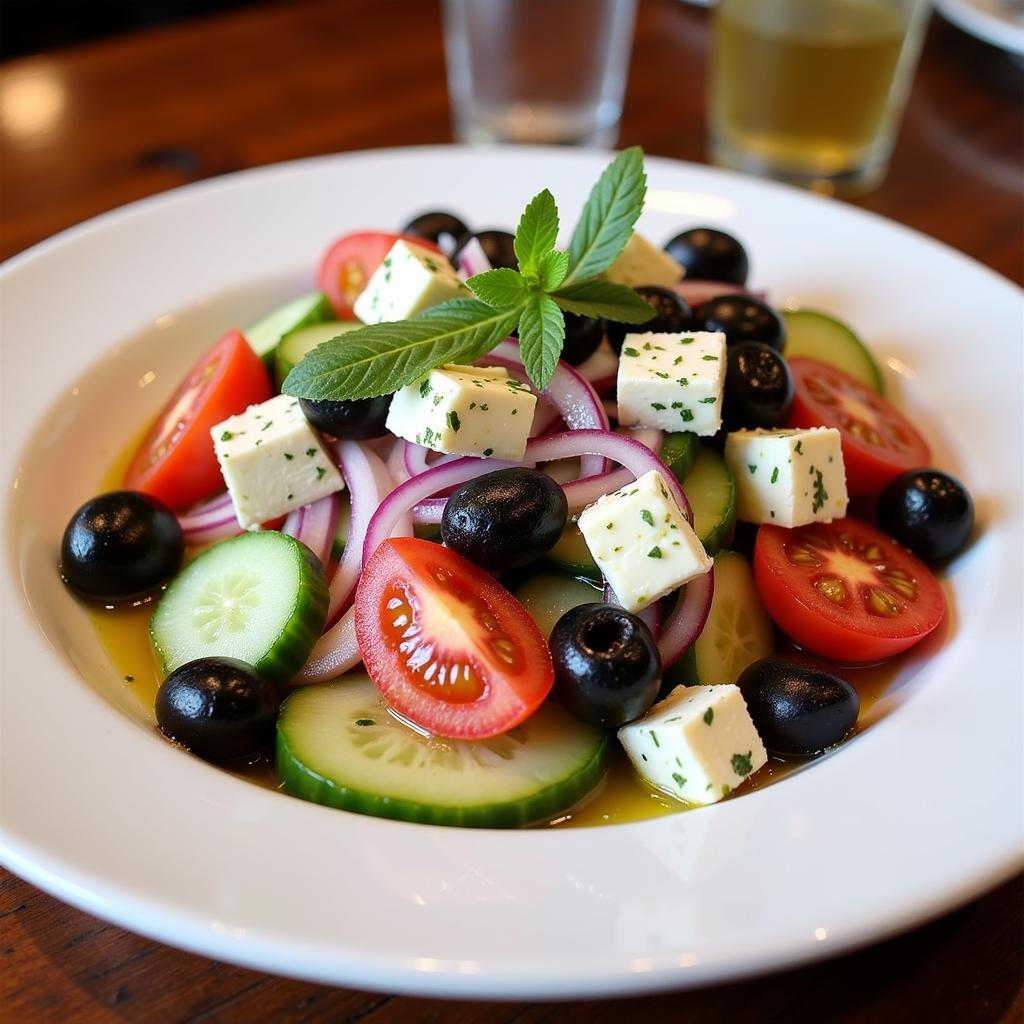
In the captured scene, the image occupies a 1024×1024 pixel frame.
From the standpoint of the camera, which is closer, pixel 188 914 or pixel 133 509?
pixel 188 914

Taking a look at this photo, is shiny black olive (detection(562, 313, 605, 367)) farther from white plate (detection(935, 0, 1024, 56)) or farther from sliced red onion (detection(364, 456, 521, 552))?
white plate (detection(935, 0, 1024, 56))

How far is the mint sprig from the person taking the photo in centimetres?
193

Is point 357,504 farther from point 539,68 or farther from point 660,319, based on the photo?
point 539,68

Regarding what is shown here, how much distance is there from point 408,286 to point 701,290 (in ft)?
2.37

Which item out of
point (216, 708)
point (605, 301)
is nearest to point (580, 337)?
point (605, 301)

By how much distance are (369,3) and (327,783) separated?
3.84 m

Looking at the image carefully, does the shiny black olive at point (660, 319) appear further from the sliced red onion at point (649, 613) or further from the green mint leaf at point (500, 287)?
the sliced red onion at point (649, 613)

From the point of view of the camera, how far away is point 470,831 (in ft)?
4.97

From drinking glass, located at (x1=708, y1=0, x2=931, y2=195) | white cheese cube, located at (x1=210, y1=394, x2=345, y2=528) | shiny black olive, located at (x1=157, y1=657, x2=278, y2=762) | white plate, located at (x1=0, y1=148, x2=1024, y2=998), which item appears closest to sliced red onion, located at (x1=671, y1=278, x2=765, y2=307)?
white plate, located at (x1=0, y1=148, x2=1024, y2=998)

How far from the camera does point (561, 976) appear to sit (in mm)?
1229

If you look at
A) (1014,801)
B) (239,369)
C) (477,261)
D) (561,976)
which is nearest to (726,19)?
(477,261)

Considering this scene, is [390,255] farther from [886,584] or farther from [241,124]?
[241,124]

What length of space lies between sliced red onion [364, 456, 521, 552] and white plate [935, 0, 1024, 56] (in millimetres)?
2722

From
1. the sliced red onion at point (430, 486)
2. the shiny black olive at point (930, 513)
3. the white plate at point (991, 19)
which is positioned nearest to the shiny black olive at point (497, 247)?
the sliced red onion at point (430, 486)
